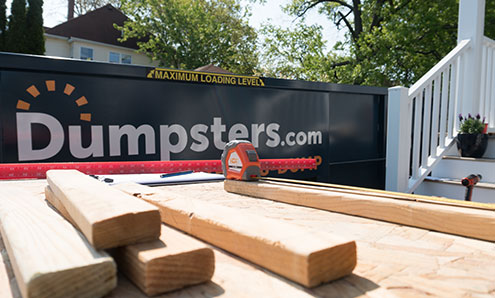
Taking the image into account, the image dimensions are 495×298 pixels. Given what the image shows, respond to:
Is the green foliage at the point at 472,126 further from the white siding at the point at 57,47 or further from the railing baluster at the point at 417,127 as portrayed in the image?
the white siding at the point at 57,47

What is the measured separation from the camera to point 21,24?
56.0 ft

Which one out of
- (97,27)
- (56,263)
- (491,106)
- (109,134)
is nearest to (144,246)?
(56,263)

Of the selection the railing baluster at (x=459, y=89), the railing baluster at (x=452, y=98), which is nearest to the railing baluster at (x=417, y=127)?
the railing baluster at (x=452, y=98)

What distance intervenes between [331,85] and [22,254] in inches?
166

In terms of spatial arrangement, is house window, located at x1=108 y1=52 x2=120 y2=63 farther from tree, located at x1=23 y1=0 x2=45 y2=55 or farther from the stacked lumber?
the stacked lumber

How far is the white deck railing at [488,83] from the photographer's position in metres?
5.10

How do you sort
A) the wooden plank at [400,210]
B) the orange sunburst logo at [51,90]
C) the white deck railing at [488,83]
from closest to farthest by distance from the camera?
the wooden plank at [400,210], the orange sunburst logo at [51,90], the white deck railing at [488,83]

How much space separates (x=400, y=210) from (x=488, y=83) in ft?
16.3

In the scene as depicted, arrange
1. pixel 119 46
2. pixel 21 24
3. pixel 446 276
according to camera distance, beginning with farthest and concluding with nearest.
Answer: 1. pixel 119 46
2. pixel 21 24
3. pixel 446 276

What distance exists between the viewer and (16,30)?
55.8ft

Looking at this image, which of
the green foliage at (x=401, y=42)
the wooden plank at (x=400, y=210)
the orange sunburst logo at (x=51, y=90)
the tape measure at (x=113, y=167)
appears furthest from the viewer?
the green foliage at (x=401, y=42)

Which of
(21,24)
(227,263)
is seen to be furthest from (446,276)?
(21,24)

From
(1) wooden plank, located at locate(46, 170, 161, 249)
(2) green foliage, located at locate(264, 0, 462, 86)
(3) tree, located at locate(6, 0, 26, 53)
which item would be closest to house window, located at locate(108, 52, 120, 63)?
(3) tree, located at locate(6, 0, 26, 53)

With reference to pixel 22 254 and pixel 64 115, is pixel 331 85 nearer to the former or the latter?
pixel 64 115
